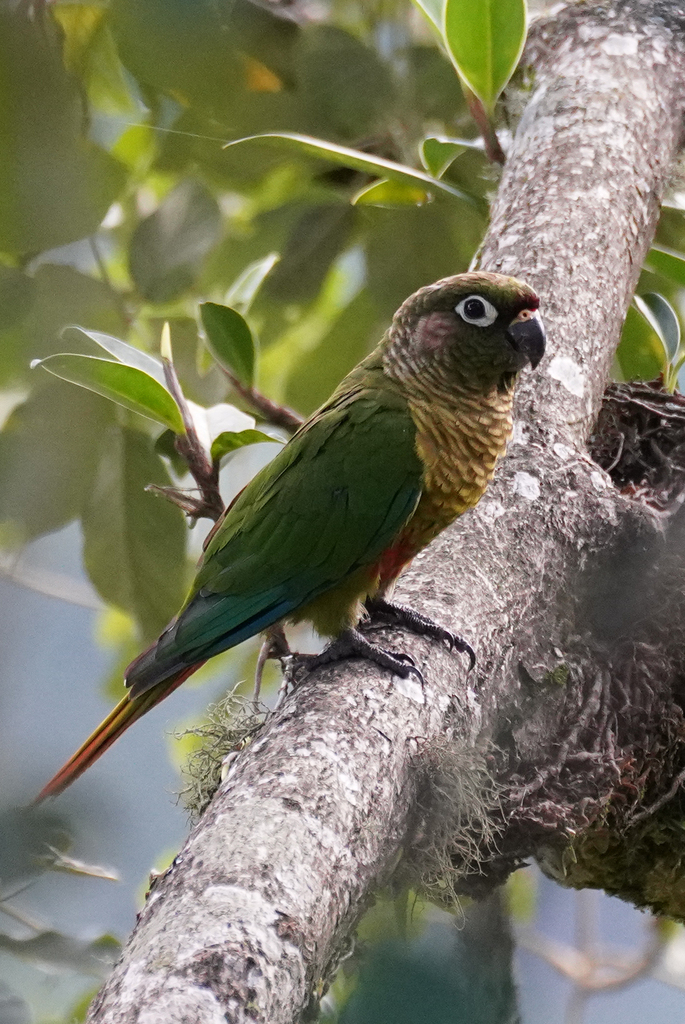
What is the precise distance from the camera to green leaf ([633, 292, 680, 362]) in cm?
245

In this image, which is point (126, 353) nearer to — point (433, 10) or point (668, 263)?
point (433, 10)

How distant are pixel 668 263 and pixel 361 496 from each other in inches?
48.0

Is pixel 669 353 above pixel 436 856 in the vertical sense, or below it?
above

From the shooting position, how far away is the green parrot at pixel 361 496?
186 centimetres

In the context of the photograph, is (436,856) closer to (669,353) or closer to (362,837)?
(362,837)

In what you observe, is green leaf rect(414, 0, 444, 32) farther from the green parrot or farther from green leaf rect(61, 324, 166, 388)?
green leaf rect(61, 324, 166, 388)

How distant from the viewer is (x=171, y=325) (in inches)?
104

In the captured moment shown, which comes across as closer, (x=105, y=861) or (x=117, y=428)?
(x=105, y=861)

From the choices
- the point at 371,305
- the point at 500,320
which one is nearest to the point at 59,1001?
the point at 500,320

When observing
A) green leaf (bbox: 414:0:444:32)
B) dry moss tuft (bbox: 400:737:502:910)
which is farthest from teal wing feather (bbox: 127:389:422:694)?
green leaf (bbox: 414:0:444:32)

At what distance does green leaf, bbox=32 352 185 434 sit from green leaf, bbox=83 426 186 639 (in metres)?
0.34

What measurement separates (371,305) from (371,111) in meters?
0.54

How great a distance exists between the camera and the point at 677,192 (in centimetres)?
267

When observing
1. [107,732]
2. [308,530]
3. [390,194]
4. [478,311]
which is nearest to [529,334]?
[478,311]
